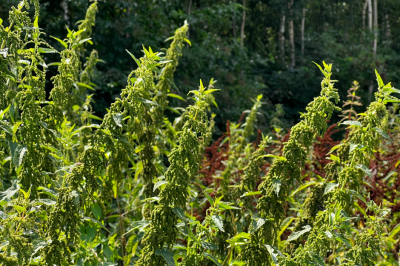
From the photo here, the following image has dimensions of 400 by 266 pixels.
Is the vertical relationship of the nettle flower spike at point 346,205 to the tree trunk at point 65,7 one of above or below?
below

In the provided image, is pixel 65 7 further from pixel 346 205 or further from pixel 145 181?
pixel 346 205

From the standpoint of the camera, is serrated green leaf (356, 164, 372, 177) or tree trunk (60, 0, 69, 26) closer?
serrated green leaf (356, 164, 372, 177)

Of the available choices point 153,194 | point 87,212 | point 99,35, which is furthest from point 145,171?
point 99,35

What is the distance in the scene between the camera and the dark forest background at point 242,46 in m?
7.66

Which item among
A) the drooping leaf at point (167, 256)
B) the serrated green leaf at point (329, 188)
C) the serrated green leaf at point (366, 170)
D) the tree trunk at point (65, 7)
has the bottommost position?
the drooping leaf at point (167, 256)

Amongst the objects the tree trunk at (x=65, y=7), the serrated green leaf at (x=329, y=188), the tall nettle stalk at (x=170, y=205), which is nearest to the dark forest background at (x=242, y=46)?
the tree trunk at (x=65, y=7)

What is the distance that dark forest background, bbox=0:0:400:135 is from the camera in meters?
7.66

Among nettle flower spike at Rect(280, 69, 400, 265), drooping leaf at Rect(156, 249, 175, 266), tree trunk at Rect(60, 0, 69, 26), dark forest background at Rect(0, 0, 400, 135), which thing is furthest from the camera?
dark forest background at Rect(0, 0, 400, 135)

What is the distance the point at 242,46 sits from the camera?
41.2 feet

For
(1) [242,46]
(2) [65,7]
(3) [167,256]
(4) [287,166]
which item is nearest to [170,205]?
(3) [167,256]

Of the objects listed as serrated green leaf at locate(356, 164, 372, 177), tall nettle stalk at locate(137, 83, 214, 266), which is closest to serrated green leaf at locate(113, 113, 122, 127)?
tall nettle stalk at locate(137, 83, 214, 266)

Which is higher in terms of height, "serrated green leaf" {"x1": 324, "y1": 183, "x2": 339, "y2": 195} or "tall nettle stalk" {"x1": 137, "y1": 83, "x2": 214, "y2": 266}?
"tall nettle stalk" {"x1": 137, "y1": 83, "x2": 214, "y2": 266}

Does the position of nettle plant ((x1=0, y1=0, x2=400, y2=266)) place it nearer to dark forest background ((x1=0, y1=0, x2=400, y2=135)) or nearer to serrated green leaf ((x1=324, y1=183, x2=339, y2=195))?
serrated green leaf ((x1=324, y1=183, x2=339, y2=195))

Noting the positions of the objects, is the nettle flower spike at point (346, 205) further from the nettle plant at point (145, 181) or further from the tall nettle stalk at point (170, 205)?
the tall nettle stalk at point (170, 205)
